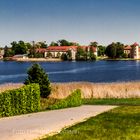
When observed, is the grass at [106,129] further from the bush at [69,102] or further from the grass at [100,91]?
the grass at [100,91]

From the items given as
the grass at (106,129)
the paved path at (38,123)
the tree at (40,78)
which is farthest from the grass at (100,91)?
the grass at (106,129)

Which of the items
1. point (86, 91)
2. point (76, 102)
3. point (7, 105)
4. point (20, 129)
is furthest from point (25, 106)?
point (86, 91)

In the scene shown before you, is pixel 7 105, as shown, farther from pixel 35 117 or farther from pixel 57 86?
pixel 57 86

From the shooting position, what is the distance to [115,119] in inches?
779

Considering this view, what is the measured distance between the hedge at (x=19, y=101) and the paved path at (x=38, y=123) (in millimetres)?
1605

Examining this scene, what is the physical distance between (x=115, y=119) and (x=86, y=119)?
1.34m

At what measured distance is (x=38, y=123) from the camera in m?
18.9

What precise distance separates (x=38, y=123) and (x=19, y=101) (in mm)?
5011

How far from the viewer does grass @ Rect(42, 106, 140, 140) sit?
1548 cm

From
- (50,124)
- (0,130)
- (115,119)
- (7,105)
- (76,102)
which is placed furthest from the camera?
(76,102)

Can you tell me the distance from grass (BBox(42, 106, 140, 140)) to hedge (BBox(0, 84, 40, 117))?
4770mm

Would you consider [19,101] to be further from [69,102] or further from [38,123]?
[38,123]

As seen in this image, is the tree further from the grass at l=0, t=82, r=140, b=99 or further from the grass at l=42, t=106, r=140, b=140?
the grass at l=42, t=106, r=140, b=140

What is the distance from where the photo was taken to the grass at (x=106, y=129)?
15.5 m
